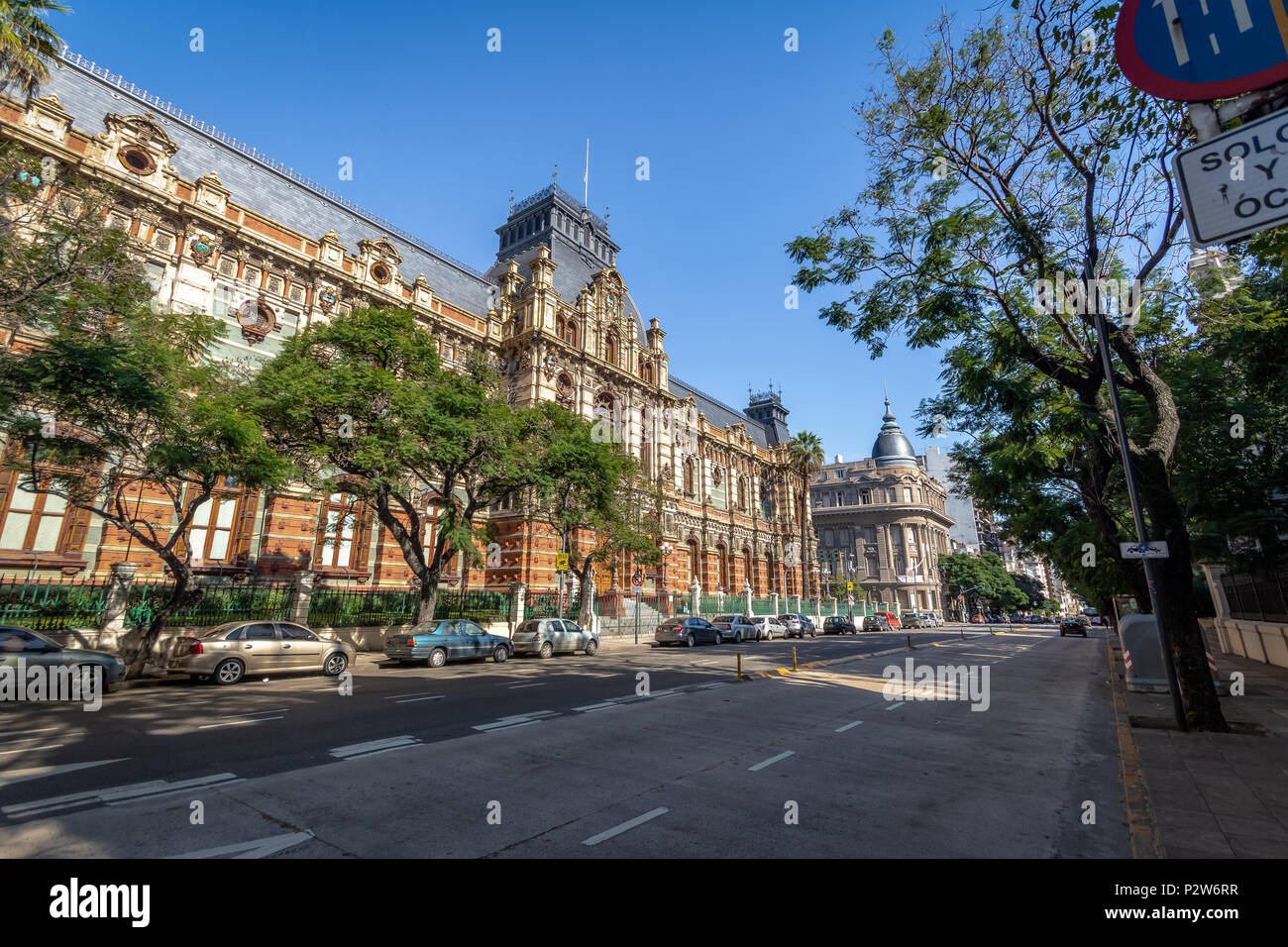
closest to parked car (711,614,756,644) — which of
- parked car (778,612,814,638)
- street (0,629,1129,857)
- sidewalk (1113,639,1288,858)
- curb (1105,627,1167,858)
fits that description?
parked car (778,612,814,638)

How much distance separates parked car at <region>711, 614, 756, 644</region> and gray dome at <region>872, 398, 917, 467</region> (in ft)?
244

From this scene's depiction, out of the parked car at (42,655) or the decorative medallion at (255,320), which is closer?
the parked car at (42,655)

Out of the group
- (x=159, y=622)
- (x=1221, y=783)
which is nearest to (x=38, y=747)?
(x=159, y=622)

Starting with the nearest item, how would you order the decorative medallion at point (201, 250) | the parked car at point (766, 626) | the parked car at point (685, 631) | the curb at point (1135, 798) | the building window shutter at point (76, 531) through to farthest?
the curb at point (1135, 798)
the building window shutter at point (76, 531)
the decorative medallion at point (201, 250)
the parked car at point (685, 631)
the parked car at point (766, 626)

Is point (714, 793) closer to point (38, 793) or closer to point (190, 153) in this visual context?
point (38, 793)

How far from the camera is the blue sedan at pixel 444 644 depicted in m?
17.8

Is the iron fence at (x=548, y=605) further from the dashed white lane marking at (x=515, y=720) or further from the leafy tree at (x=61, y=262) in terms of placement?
the leafy tree at (x=61, y=262)

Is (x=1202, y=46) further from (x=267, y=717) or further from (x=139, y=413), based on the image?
(x=139, y=413)

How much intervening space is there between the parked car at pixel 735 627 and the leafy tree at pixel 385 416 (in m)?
15.5

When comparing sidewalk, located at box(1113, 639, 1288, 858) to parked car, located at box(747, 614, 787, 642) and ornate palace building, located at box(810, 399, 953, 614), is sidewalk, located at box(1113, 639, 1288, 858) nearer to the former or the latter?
parked car, located at box(747, 614, 787, 642)

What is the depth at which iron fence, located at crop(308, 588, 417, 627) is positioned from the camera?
69.9 feet

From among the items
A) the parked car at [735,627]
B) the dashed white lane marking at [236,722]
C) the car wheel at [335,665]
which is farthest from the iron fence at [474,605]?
the dashed white lane marking at [236,722]

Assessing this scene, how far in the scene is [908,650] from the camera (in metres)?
26.3
